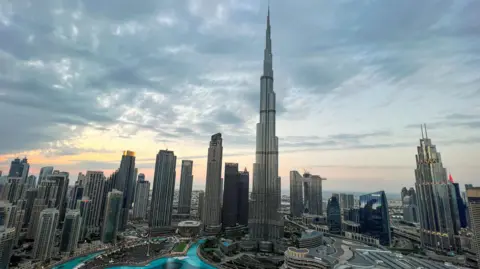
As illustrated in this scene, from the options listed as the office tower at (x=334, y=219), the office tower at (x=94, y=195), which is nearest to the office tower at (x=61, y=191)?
the office tower at (x=94, y=195)

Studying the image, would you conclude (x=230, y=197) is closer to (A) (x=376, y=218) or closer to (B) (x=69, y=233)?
(A) (x=376, y=218)

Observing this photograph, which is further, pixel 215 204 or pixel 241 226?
pixel 241 226

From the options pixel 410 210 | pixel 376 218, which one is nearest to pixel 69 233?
pixel 376 218

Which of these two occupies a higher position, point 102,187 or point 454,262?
point 102,187

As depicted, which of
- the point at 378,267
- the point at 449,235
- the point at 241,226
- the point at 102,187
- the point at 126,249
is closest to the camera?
the point at 378,267

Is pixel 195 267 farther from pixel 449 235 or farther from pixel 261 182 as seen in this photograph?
pixel 449 235

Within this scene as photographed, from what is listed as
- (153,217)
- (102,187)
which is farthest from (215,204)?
(102,187)
